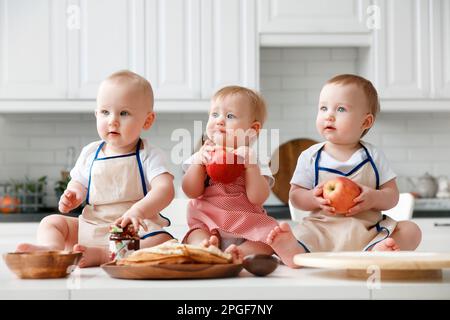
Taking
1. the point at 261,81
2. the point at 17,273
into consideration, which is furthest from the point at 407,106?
the point at 17,273

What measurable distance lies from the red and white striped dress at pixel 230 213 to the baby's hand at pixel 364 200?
0.59 feet

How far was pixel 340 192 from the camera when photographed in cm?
140

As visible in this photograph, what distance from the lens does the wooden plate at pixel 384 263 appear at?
96 centimetres

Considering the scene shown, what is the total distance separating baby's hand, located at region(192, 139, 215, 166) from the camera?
1.40 meters

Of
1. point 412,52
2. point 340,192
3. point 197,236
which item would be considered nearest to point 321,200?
point 340,192

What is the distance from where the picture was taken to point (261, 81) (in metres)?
3.95

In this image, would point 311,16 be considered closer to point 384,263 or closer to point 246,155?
point 246,155

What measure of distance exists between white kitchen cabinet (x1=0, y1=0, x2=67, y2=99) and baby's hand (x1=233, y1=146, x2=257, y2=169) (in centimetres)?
220

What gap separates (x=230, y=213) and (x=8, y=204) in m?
2.18

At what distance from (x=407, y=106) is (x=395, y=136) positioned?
0.35m

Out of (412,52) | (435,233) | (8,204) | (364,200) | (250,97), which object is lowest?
(435,233)

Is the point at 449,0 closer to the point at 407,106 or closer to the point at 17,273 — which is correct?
the point at 407,106

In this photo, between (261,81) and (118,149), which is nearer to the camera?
(118,149)

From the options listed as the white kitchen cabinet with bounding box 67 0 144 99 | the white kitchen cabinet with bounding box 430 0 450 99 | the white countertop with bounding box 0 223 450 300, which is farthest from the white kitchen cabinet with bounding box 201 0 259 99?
the white countertop with bounding box 0 223 450 300
